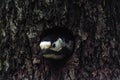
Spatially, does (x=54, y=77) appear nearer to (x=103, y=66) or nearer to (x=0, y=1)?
(x=103, y=66)

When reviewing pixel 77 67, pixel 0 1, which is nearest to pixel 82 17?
pixel 77 67

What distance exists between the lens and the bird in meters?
3.79

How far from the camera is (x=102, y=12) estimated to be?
3885 mm

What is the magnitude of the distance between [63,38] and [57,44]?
0.35 feet

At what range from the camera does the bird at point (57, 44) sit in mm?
3789

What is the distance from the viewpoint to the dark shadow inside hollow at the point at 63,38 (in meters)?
3.87

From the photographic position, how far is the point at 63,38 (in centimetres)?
391

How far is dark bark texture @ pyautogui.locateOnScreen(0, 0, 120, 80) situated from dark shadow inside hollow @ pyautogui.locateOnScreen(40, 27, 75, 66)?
0.04 meters

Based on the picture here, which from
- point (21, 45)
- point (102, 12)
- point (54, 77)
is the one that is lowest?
point (54, 77)

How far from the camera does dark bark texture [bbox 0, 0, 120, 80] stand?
3.85 meters

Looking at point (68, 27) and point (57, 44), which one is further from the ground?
point (68, 27)

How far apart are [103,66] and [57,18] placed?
50cm

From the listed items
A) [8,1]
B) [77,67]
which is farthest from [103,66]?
[8,1]

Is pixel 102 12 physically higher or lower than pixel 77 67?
higher
